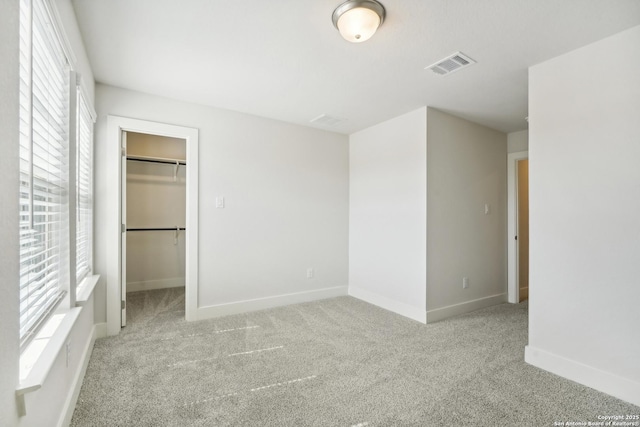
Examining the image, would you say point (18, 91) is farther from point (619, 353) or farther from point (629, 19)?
point (619, 353)

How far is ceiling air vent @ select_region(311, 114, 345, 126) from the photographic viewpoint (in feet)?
12.0

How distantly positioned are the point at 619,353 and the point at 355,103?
2888 millimetres

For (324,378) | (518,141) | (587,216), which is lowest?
(324,378)

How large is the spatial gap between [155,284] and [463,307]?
14.2ft

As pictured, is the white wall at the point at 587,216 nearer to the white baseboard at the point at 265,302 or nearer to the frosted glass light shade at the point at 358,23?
the frosted glass light shade at the point at 358,23

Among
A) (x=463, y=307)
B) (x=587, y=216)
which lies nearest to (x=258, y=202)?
(x=463, y=307)

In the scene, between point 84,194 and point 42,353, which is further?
point 84,194

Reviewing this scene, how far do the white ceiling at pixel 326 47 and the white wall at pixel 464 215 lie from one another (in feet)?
1.63

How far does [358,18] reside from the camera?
1728 mm

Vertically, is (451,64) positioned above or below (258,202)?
Answer: above

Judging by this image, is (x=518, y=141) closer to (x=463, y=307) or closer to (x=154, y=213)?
(x=463, y=307)

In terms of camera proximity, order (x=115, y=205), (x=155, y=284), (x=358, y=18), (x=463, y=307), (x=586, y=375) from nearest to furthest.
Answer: (x=358, y=18)
(x=586, y=375)
(x=115, y=205)
(x=463, y=307)
(x=155, y=284)

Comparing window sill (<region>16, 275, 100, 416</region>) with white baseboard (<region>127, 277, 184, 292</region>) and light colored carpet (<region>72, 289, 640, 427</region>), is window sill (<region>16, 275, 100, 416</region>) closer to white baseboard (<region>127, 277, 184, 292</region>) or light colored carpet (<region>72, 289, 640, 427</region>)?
light colored carpet (<region>72, 289, 640, 427</region>)

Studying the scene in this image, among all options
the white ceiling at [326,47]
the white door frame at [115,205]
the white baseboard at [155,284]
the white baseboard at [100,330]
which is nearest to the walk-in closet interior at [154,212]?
the white baseboard at [155,284]
